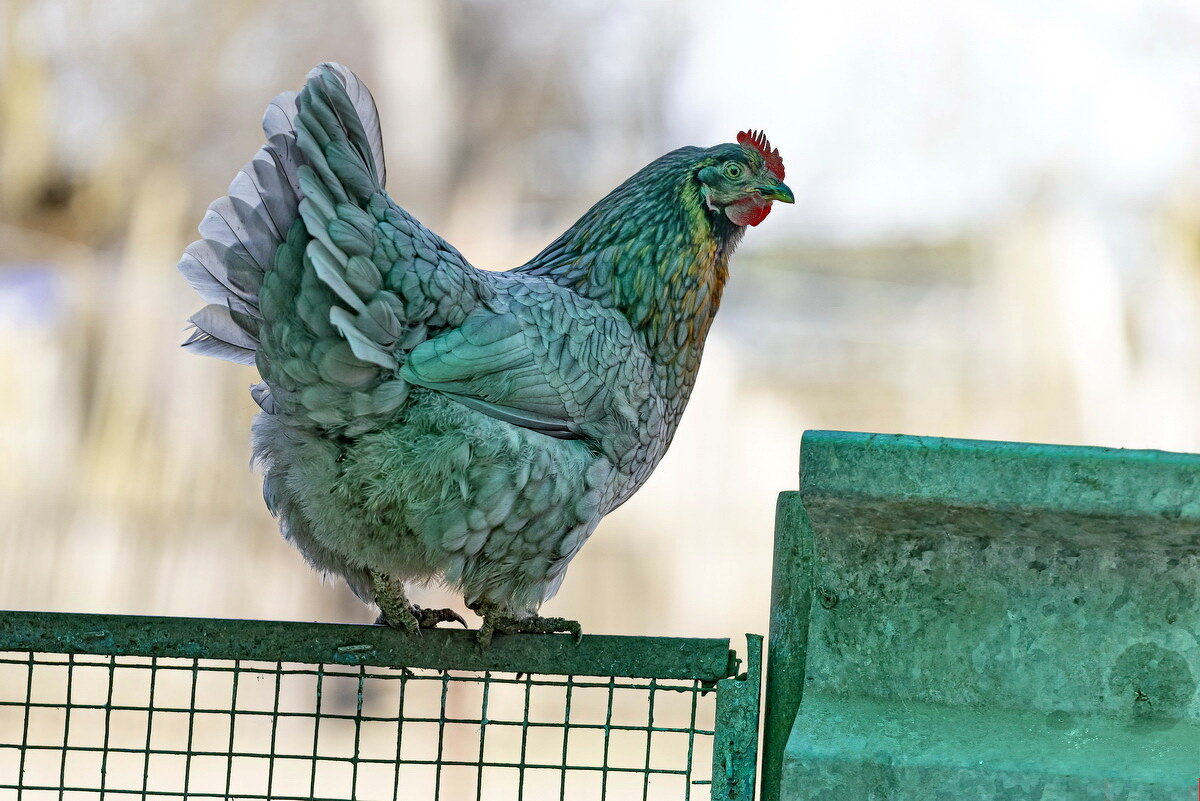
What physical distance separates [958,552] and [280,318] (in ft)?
4.34

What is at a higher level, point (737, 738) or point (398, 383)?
point (398, 383)

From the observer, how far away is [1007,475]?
1213 mm

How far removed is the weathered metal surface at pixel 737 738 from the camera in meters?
1.46

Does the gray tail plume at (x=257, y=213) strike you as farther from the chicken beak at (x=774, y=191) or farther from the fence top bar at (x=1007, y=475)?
the fence top bar at (x=1007, y=475)

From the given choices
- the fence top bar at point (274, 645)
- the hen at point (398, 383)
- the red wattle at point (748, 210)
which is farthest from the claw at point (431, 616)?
the red wattle at point (748, 210)

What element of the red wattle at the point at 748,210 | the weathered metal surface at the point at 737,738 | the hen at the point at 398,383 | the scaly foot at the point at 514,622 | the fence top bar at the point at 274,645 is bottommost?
the weathered metal surface at the point at 737,738

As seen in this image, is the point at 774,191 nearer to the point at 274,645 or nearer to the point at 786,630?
the point at 786,630

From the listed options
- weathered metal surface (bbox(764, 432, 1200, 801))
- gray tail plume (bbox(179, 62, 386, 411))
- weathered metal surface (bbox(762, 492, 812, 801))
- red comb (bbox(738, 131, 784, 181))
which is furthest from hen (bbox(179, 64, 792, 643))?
weathered metal surface (bbox(764, 432, 1200, 801))

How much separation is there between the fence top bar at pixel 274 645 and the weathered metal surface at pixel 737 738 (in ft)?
0.14

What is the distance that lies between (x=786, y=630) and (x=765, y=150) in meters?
1.61

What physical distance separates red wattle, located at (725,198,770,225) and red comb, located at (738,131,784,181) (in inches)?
3.7

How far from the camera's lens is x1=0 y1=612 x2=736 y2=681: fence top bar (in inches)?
59.9

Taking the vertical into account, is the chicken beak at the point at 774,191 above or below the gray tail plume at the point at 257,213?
above

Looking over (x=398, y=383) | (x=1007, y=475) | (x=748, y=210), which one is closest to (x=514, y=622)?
(x=398, y=383)
